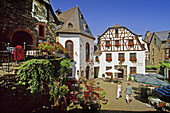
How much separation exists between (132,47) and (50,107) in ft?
57.2

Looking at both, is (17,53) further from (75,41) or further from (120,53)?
(120,53)

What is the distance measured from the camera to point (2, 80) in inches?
185

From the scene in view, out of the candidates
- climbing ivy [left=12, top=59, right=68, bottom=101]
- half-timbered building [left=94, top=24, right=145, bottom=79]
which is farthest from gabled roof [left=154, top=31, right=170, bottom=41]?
climbing ivy [left=12, top=59, right=68, bottom=101]

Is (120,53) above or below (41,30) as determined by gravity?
below

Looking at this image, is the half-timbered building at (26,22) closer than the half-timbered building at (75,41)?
Yes

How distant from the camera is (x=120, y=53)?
61.1 feet

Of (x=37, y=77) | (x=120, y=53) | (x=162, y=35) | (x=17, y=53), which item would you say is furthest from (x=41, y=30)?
(x=162, y=35)

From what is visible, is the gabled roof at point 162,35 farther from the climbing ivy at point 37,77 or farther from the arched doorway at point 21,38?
the arched doorway at point 21,38

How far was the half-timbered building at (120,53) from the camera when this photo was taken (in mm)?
17594

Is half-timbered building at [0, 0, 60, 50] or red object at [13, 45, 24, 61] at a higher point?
half-timbered building at [0, 0, 60, 50]

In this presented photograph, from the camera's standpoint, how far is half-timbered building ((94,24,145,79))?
1759 cm

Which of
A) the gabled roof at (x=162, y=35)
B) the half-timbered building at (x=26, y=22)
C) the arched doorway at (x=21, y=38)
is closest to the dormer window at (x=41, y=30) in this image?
the half-timbered building at (x=26, y=22)

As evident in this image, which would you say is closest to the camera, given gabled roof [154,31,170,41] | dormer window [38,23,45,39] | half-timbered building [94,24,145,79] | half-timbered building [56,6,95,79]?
dormer window [38,23,45,39]

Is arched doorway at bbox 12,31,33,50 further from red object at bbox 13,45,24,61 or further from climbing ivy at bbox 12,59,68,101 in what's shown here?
climbing ivy at bbox 12,59,68,101
